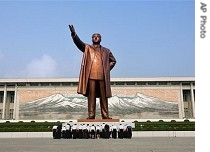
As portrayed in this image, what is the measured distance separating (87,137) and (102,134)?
0.49m

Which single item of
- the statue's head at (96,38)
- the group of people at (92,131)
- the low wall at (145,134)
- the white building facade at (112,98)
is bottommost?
the low wall at (145,134)

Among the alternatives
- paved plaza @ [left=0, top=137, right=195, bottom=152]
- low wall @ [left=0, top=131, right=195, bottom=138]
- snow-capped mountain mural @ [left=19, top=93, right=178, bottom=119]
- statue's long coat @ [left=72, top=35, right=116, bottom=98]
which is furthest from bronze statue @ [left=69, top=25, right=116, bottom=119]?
snow-capped mountain mural @ [left=19, top=93, right=178, bottom=119]

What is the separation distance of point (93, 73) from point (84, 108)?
18.8 metres

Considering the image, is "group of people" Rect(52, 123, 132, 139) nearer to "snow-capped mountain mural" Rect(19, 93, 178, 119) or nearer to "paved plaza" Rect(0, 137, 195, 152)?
"paved plaza" Rect(0, 137, 195, 152)

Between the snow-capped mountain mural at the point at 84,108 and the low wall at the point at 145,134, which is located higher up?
the snow-capped mountain mural at the point at 84,108

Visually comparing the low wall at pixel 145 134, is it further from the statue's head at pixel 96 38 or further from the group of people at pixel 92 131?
the statue's head at pixel 96 38

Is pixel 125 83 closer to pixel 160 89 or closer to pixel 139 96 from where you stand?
pixel 139 96

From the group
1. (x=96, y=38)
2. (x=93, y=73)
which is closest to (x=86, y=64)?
(x=93, y=73)

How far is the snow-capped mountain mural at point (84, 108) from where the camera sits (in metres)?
27.2

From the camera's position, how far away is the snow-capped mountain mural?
89.2ft

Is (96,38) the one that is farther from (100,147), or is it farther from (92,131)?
(100,147)

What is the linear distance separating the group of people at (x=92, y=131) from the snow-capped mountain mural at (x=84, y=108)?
62.2ft

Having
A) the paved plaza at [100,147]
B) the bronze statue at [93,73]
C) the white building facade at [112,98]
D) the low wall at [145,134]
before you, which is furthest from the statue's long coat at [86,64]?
the white building facade at [112,98]

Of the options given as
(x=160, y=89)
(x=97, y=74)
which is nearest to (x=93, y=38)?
(x=97, y=74)
